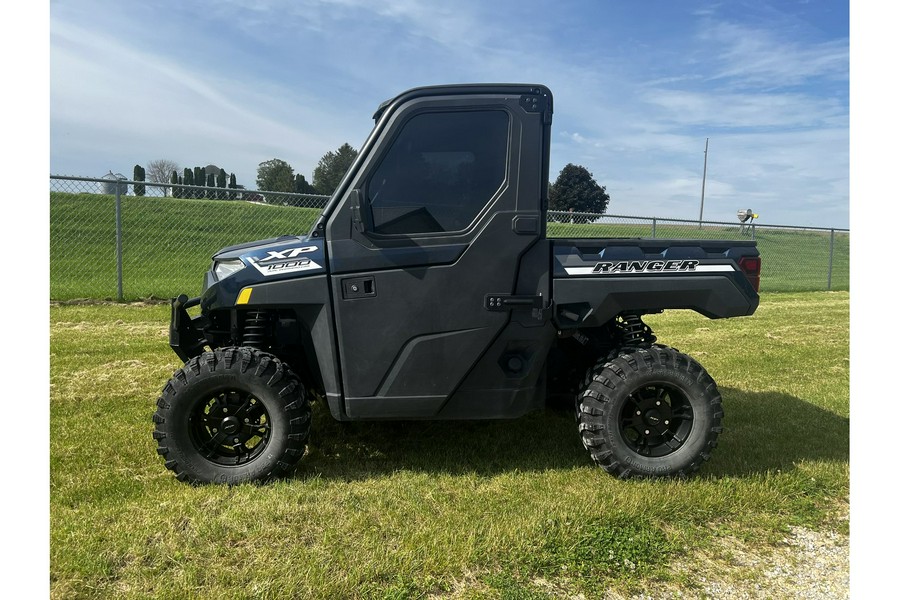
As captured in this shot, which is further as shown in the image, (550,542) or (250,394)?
(250,394)

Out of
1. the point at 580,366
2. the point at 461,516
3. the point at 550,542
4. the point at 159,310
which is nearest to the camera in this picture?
the point at 550,542

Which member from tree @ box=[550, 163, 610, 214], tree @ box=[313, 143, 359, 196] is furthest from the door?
tree @ box=[313, 143, 359, 196]

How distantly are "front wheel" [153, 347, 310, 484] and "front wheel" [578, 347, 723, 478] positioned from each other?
1.64 metres

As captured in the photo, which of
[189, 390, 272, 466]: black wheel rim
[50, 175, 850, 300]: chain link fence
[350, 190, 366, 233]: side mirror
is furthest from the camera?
[50, 175, 850, 300]: chain link fence

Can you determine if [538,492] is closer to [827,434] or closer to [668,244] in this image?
[668,244]

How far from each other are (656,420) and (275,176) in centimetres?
4450

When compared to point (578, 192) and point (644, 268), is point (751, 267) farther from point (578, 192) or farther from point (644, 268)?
point (578, 192)

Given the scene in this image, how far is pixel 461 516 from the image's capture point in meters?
2.89

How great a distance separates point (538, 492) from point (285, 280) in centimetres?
178

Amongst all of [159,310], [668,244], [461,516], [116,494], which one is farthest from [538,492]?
[159,310]

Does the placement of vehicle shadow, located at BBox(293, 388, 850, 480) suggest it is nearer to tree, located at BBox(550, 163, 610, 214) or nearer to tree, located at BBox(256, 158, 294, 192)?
tree, located at BBox(550, 163, 610, 214)

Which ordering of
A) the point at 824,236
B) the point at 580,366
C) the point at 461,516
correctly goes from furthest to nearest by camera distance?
the point at 824,236 < the point at 580,366 < the point at 461,516

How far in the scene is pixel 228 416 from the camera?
10.9 feet

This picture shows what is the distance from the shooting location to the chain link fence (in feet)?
35.7
